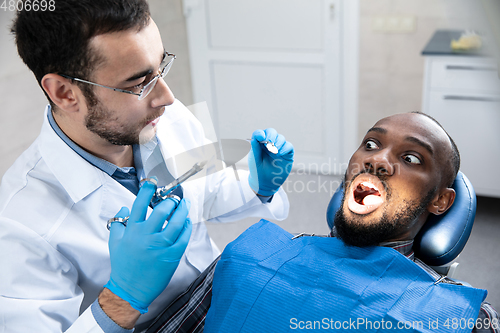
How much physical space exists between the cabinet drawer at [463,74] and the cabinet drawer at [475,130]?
51mm

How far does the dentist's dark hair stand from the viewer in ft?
3.34

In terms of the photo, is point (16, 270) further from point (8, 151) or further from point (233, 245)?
point (8, 151)

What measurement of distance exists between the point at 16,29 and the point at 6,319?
682 millimetres

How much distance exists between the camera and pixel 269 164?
141 cm

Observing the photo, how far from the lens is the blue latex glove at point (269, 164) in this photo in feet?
4.48

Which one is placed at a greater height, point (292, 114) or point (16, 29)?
point (16, 29)

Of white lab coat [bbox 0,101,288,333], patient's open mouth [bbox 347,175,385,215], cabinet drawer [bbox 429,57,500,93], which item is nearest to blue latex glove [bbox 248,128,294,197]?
white lab coat [bbox 0,101,288,333]

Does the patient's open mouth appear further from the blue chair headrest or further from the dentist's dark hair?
the dentist's dark hair

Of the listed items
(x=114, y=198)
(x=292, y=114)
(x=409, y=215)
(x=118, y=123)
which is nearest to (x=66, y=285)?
(x=114, y=198)

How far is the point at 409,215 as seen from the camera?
1.25 metres

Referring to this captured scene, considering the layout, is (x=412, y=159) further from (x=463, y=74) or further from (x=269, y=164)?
(x=463, y=74)

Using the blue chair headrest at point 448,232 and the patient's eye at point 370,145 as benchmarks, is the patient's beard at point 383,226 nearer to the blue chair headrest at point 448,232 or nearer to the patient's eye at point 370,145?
the blue chair headrest at point 448,232

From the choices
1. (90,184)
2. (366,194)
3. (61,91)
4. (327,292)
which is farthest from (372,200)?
(61,91)

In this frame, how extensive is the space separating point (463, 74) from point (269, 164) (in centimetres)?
163
